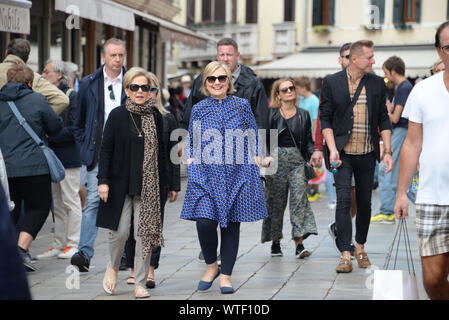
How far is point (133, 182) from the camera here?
6543mm

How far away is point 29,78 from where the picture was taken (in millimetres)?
7766

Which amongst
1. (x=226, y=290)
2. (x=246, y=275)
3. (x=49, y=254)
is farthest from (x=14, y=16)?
(x=226, y=290)

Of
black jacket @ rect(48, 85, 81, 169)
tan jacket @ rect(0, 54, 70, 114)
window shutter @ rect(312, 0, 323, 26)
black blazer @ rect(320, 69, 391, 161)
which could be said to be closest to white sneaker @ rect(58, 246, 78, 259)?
black jacket @ rect(48, 85, 81, 169)

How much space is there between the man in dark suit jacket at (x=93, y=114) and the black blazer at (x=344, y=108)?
5.78 ft

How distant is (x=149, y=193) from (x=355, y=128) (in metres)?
2.16

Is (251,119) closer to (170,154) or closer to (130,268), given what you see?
(170,154)

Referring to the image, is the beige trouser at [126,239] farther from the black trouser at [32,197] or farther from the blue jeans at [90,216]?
the black trouser at [32,197]

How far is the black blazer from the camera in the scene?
25.8 feet

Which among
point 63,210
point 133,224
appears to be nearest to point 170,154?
point 133,224

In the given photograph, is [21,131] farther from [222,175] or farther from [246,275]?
[246,275]

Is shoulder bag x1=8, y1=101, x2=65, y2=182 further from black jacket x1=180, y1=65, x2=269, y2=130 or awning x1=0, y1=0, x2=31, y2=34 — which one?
awning x1=0, y1=0, x2=31, y2=34

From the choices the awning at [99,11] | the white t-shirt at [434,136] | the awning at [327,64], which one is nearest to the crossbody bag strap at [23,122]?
the white t-shirt at [434,136]

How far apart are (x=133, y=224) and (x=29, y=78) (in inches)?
70.6

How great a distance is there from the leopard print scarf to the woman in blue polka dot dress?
234 millimetres
